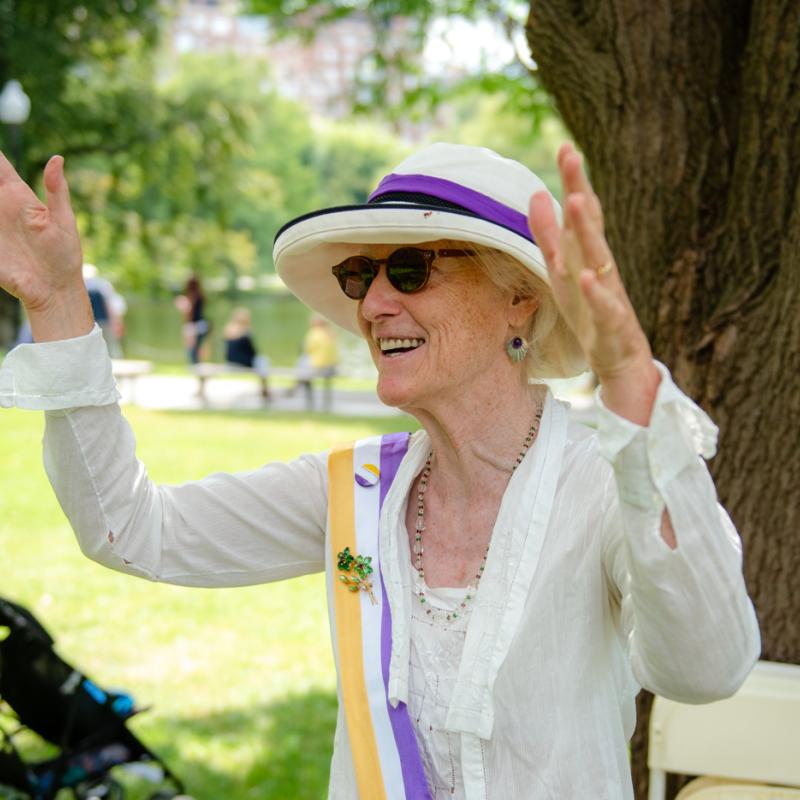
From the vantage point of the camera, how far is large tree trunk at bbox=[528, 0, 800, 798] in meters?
3.03

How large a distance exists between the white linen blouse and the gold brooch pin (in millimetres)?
41

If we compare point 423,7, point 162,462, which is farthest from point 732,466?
point 423,7

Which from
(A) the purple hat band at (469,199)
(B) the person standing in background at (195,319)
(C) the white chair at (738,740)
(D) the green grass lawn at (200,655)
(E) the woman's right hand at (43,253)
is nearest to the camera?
(E) the woman's right hand at (43,253)

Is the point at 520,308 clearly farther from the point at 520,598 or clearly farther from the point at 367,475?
the point at 520,598

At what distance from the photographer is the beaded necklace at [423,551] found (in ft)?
7.07

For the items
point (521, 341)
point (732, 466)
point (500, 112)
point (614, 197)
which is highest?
point (500, 112)

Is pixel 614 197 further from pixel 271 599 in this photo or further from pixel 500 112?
pixel 500 112

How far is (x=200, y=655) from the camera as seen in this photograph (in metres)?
6.20

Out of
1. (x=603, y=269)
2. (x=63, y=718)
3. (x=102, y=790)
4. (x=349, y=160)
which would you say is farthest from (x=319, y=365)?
(x=349, y=160)

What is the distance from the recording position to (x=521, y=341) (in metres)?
2.35

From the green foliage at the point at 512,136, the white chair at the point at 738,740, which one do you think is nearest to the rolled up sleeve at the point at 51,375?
the white chair at the point at 738,740

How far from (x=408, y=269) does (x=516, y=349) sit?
296 mm

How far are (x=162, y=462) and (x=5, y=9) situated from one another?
1821cm

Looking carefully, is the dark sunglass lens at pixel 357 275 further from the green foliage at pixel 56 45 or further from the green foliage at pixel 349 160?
the green foliage at pixel 349 160
